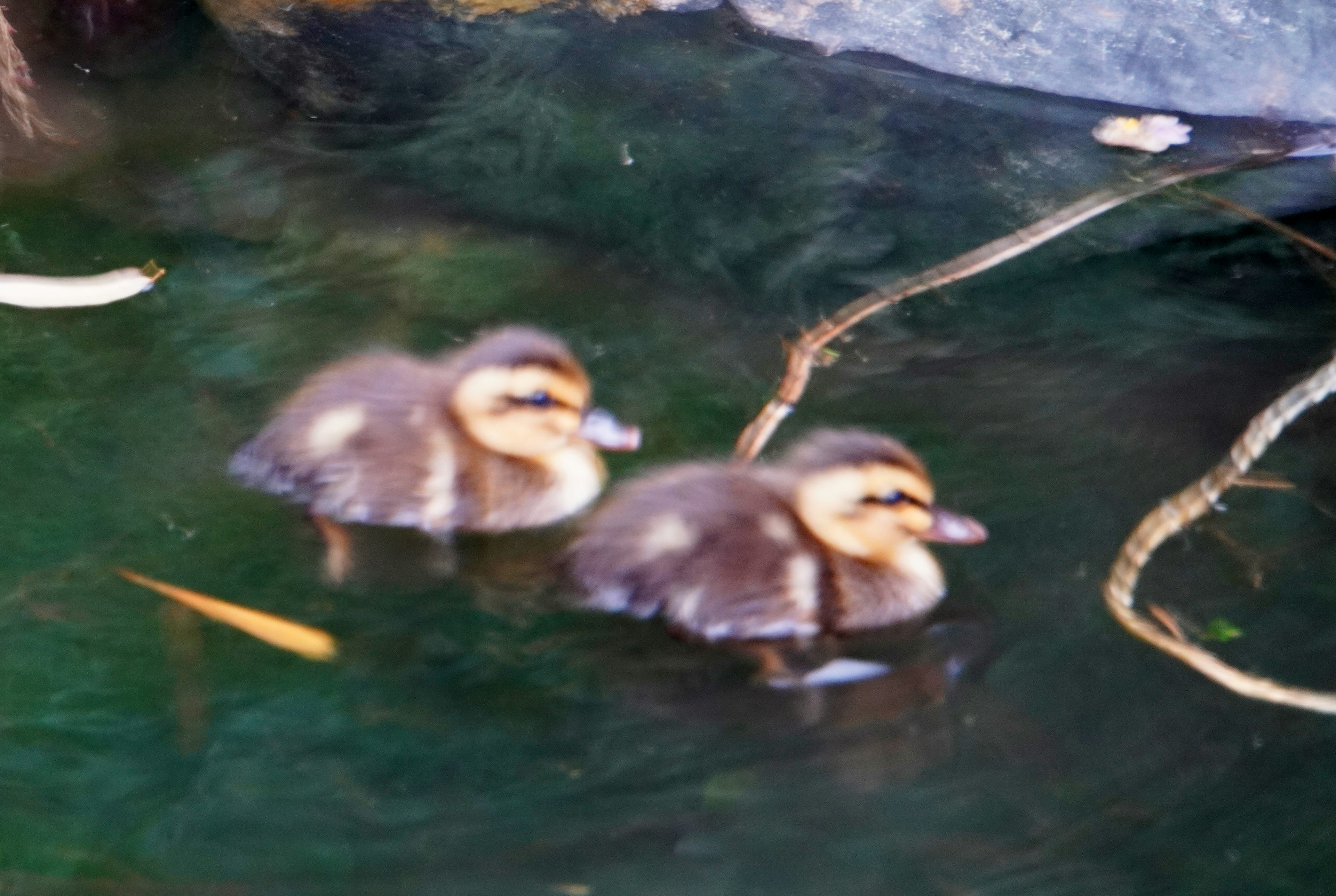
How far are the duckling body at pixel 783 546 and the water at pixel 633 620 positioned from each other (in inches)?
3.2

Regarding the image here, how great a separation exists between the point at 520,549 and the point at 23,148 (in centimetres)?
243

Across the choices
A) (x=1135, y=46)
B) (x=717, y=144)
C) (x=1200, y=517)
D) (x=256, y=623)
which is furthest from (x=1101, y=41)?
(x=256, y=623)

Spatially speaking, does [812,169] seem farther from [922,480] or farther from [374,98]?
[922,480]

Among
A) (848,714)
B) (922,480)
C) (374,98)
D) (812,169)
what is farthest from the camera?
(374,98)

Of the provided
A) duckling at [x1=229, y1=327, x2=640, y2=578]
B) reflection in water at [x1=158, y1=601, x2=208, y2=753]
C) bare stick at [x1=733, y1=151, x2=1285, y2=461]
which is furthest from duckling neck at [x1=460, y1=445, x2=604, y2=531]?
reflection in water at [x1=158, y1=601, x2=208, y2=753]

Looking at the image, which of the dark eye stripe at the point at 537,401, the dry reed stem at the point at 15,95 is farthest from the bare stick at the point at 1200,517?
the dry reed stem at the point at 15,95

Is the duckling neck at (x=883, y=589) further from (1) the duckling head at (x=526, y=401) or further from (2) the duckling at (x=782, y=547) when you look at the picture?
(1) the duckling head at (x=526, y=401)

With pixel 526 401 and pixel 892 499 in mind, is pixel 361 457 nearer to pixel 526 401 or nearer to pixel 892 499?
pixel 526 401

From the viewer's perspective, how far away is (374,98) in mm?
4676

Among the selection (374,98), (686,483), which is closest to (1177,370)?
(686,483)

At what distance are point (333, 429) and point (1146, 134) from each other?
2.73 meters

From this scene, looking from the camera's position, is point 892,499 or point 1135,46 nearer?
point 892,499

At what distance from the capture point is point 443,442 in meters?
2.91

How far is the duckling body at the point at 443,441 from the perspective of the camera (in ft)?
9.37
